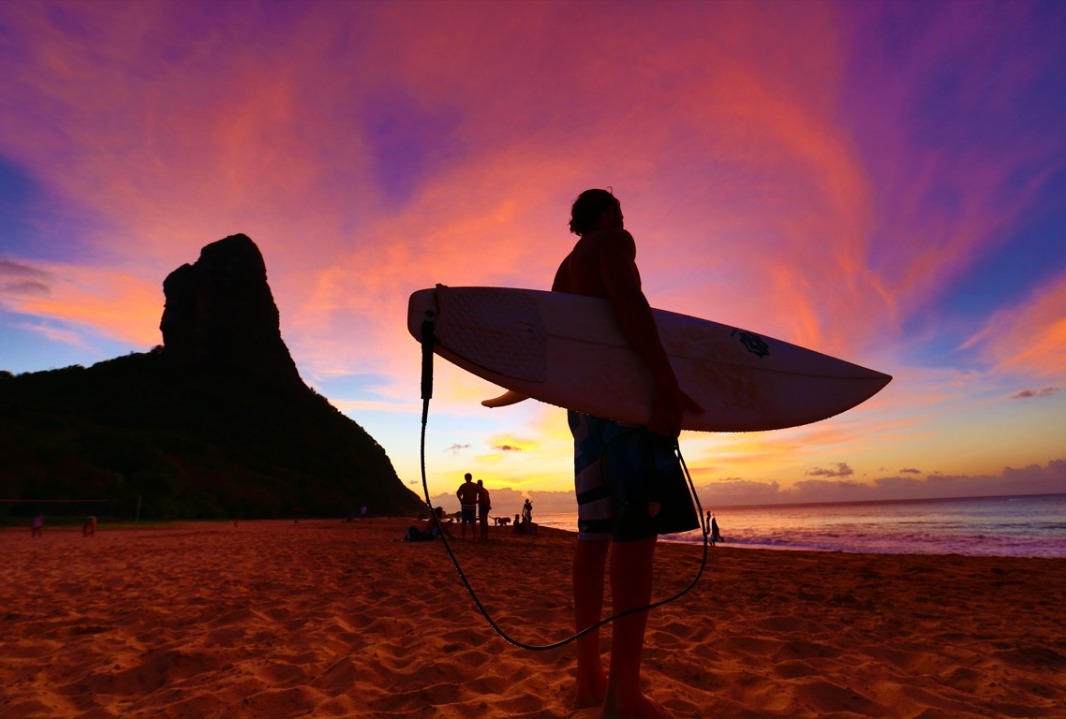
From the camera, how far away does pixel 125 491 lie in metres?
32.2

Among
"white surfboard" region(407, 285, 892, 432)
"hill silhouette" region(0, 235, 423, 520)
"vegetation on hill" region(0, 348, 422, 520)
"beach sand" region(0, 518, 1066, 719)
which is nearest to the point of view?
"white surfboard" region(407, 285, 892, 432)

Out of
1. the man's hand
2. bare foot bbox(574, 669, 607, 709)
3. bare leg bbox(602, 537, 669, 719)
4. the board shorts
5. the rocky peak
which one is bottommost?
bare foot bbox(574, 669, 607, 709)

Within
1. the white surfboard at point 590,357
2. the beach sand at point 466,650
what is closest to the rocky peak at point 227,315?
the beach sand at point 466,650

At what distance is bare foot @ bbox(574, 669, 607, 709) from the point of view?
215 centimetres

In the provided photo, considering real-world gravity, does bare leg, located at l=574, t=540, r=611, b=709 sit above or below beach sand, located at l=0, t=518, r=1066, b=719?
above

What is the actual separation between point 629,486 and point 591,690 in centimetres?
88

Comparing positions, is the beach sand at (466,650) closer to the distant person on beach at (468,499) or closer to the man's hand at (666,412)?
the man's hand at (666,412)

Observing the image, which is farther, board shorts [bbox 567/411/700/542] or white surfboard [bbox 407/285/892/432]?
white surfboard [bbox 407/285/892/432]

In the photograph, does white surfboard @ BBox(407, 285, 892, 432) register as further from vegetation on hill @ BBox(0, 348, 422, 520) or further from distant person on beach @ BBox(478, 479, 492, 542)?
vegetation on hill @ BBox(0, 348, 422, 520)

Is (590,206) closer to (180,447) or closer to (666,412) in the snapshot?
(666,412)

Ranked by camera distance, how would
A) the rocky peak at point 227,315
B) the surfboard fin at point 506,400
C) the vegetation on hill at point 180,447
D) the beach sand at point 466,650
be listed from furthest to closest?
the rocky peak at point 227,315
the vegetation on hill at point 180,447
the surfboard fin at point 506,400
the beach sand at point 466,650

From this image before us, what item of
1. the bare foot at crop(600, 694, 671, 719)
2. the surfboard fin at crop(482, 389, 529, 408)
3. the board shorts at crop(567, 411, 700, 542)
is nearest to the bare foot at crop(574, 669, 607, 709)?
the bare foot at crop(600, 694, 671, 719)

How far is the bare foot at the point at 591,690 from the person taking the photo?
2.15 metres

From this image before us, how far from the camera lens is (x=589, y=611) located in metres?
2.16
